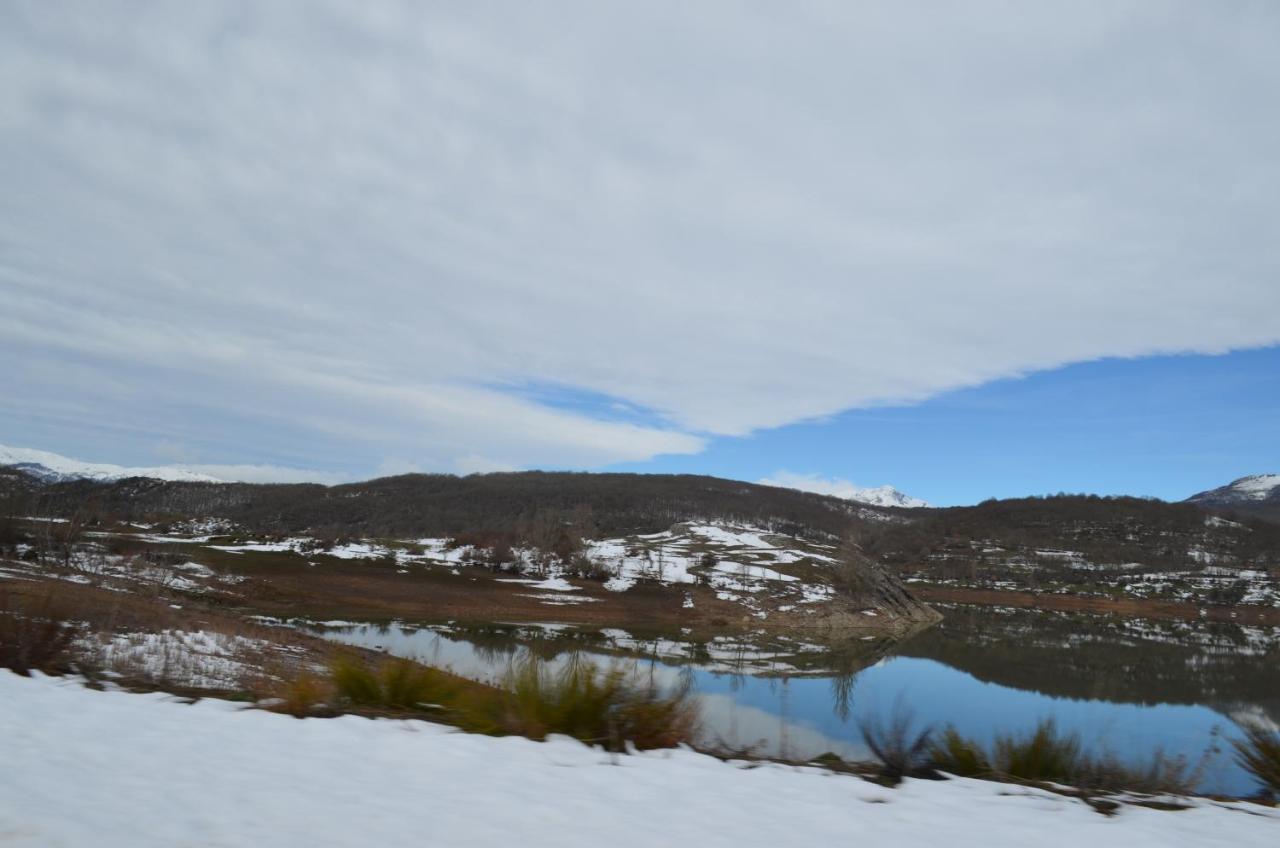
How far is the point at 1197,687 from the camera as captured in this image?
3356cm

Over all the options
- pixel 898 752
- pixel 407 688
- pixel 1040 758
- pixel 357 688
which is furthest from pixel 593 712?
pixel 1040 758

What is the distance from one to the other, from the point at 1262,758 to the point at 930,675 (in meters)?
26.3

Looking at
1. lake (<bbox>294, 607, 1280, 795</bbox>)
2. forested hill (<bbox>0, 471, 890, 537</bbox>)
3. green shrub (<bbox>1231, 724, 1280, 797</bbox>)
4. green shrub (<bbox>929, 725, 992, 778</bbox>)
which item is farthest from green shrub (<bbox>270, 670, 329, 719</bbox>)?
forested hill (<bbox>0, 471, 890, 537</bbox>)

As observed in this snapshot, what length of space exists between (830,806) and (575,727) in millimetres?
2457

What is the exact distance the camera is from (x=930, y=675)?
31422 mm

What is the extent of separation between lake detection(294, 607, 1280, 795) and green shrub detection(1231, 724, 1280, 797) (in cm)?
37

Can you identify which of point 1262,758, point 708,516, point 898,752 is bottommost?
point 898,752

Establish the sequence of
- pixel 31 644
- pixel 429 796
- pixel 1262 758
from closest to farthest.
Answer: pixel 429 796
pixel 1262 758
pixel 31 644

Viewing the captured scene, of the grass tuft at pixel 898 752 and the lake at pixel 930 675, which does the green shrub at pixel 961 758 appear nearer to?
the grass tuft at pixel 898 752

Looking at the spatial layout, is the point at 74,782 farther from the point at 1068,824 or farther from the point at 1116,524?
the point at 1116,524

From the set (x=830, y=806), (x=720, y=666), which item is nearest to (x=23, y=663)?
(x=830, y=806)

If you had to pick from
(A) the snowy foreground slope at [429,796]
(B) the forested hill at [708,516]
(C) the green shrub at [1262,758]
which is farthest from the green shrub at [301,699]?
(B) the forested hill at [708,516]

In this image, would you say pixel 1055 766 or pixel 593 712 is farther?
pixel 593 712

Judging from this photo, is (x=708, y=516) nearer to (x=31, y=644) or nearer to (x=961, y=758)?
(x=31, y=644)
